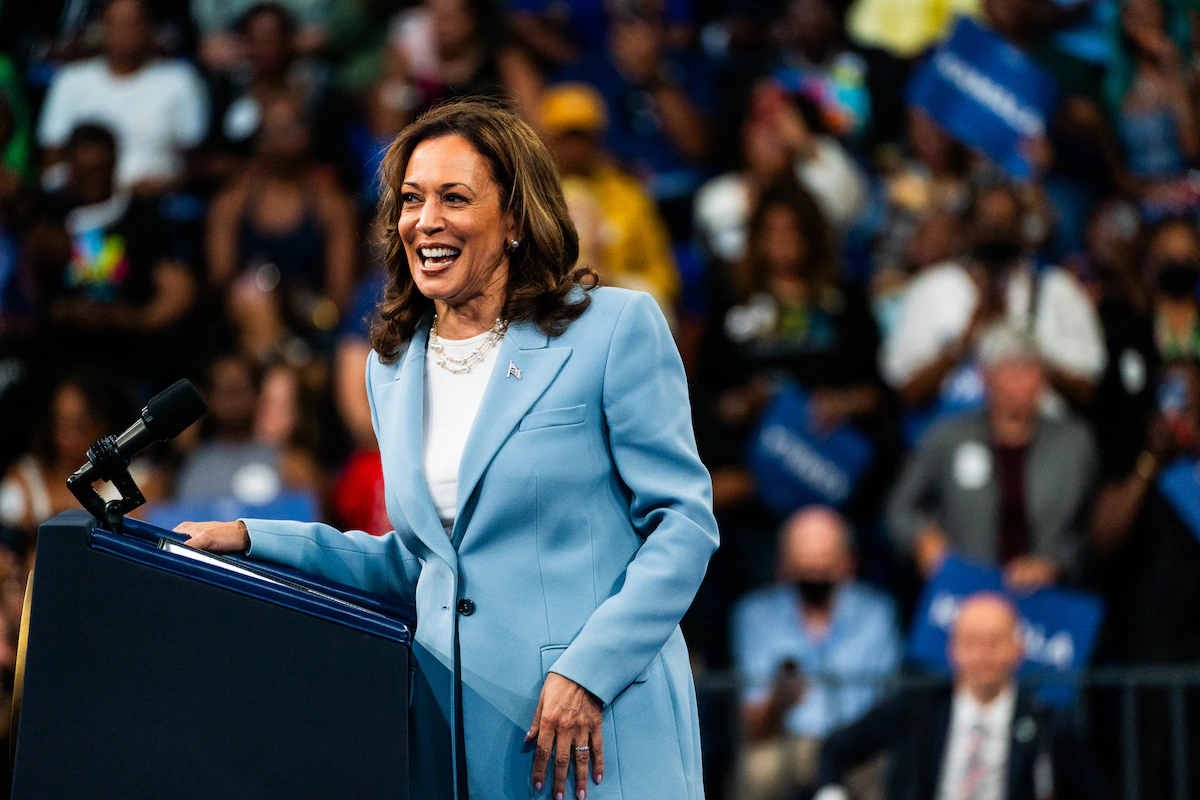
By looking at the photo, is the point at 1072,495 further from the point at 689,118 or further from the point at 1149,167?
the point at 689,118

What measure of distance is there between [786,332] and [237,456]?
6.63 ft

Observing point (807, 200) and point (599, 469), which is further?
point (807, 200)

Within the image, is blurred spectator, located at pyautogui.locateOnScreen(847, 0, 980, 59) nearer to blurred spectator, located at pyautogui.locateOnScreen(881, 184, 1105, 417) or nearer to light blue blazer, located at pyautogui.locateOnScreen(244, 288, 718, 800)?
blurred spectator, located at pyautogui.locateOnScreen(881, 184, 1105, 417)

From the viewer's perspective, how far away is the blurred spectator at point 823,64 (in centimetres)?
715

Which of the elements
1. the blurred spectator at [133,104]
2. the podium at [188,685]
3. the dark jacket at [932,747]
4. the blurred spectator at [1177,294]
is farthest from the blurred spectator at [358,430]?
the podium at [188,685]

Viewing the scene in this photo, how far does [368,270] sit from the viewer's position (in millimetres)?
6555

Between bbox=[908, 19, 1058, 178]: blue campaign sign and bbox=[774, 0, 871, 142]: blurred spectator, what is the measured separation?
0.70 meters

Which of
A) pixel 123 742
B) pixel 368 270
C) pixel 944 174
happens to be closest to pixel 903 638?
pixel 944 174

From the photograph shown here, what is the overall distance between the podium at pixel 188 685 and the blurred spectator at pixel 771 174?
4.56 m

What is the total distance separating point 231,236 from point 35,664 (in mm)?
4875

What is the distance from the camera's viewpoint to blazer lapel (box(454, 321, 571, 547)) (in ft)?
7.18

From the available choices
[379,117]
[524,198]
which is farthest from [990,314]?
[524,198]

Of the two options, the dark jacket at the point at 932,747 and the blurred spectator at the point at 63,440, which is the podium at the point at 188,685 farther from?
the blurred spectator at the point at 63,440

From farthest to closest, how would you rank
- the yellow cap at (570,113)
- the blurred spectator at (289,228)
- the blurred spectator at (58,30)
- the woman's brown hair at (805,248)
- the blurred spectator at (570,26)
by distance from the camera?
the blurred spectator at (58,30) < the blurred spectator at (570,26) < the blurred spectator at (289,228) < the yellow cap at (570,113) < the woman's brown hair at (805,248)
